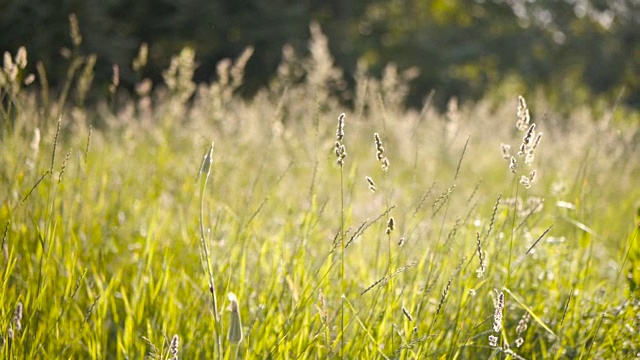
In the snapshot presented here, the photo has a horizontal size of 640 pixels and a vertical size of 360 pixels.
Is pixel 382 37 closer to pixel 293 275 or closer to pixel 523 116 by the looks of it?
pixel 293 275

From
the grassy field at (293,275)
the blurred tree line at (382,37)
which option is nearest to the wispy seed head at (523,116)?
the grassy field at (293,275)

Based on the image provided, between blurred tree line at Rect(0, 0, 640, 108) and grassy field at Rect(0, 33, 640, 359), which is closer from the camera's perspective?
grassy field at Rect(0, 33, 640, 359)

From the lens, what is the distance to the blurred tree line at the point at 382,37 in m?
9.30

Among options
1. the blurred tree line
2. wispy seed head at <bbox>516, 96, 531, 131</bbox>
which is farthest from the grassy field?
the blurred tree line

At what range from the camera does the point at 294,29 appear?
13.4 m

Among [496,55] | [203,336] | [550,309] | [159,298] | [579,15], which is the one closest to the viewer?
[203,336]

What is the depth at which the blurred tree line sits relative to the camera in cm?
930

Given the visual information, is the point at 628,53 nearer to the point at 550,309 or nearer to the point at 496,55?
the point at 496,55

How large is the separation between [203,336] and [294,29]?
1210 centimetres

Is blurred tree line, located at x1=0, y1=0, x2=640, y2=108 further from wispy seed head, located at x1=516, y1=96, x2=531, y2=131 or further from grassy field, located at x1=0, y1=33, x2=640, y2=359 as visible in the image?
wispy seed head, located at x1=516, y1=96, x2=531, y2=131

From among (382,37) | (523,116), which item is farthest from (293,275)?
(382,37)

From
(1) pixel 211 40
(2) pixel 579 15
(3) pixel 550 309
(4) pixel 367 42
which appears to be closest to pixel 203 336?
(3) pixel 550 309

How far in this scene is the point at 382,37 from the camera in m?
18.1

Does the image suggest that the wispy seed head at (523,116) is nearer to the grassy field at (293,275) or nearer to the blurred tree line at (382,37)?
the grassy field at (293,275)
